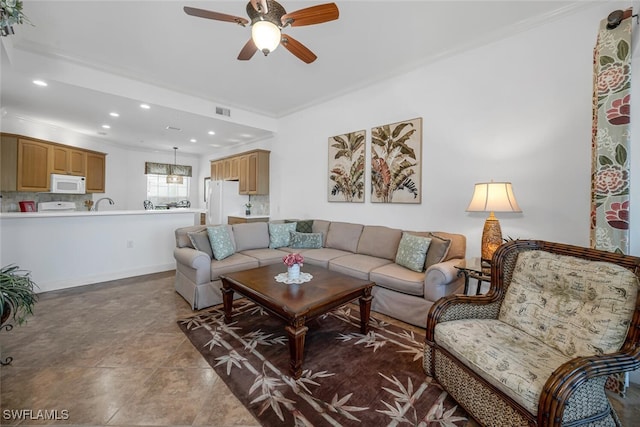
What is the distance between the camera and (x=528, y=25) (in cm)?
254

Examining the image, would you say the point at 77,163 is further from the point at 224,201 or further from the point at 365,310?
the point at 365,310

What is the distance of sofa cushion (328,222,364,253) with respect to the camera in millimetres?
3898

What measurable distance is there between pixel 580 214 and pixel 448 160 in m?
1.32

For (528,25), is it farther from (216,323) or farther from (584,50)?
(216,323)

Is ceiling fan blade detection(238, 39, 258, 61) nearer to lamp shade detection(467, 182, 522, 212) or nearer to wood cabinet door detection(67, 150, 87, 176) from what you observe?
lamp shade detection(467, 182, 522, 212)

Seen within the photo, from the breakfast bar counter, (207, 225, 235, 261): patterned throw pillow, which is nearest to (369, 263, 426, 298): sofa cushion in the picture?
(207, 225, 235, 261): patterned throw pillow

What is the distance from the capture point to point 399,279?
271 cm

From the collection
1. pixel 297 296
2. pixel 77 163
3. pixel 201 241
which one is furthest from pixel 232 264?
pixel 77 163

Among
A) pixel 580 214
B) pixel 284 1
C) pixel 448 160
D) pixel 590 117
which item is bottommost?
pixel 580 214

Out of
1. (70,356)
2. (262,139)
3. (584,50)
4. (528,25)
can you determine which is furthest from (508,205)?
(262,139)

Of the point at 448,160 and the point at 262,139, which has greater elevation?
the point at 262,139

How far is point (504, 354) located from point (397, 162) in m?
2.67

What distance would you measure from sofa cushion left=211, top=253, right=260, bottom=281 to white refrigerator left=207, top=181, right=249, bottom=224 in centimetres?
282

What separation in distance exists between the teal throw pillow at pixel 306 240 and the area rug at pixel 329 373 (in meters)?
1.42
